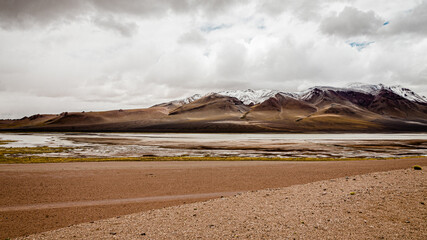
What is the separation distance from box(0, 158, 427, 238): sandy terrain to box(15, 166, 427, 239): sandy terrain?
6.38 ft

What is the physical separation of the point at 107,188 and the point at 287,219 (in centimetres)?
1140

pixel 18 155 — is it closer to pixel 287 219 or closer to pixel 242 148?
pixel 242 148

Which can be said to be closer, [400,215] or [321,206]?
[400,215]

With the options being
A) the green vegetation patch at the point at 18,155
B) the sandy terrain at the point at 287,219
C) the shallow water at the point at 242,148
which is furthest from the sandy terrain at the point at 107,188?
the shallow water at the point at 242,148

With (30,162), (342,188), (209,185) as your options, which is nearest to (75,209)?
(209,185)

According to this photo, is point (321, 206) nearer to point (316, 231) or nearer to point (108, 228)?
point (316, 231)

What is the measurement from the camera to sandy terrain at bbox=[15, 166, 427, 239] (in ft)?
29.4

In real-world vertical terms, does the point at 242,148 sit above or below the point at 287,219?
below

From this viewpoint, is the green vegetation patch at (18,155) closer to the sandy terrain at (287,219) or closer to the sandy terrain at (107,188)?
the sandy terrain at (107,188)

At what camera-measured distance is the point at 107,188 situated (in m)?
17.2

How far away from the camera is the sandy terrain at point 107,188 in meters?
12.0

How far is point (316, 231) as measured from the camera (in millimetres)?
9000

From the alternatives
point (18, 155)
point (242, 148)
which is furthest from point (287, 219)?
point (242, 148)

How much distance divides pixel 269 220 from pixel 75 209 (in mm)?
8695
